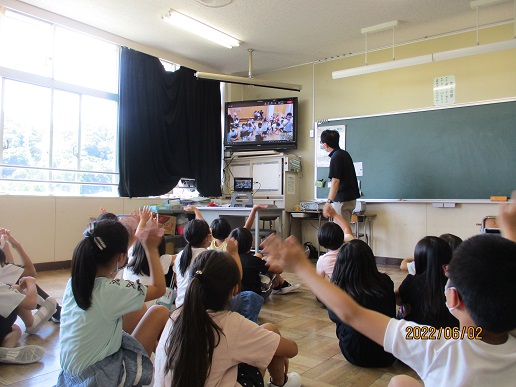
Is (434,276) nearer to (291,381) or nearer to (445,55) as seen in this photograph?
(291,381)

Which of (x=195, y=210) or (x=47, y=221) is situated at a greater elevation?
(x=195, y=210)

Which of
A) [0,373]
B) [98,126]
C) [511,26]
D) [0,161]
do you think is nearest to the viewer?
[0,373]

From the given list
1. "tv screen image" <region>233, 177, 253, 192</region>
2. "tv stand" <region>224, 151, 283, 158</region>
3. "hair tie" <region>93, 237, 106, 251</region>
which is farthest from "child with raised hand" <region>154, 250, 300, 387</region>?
"tv stand" <region>224, 151, 283, 158</region>

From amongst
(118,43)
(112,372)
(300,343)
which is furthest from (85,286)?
(118,43)

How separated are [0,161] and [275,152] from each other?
368cm

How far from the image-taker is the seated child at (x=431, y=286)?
173 centimetres

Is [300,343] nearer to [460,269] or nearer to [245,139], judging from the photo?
[460,269]

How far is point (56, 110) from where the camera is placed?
15.9 feet

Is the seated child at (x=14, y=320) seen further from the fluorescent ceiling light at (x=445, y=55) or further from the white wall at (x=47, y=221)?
the fluorescent ceiling light at (x=445, y=55)

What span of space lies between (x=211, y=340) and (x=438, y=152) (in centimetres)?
480

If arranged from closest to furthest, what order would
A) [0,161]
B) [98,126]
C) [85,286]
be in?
1. [85,286]
2. [0,161]
3. [98,126]

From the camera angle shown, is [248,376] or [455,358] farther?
[248,376]

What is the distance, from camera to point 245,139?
6.45 meters
